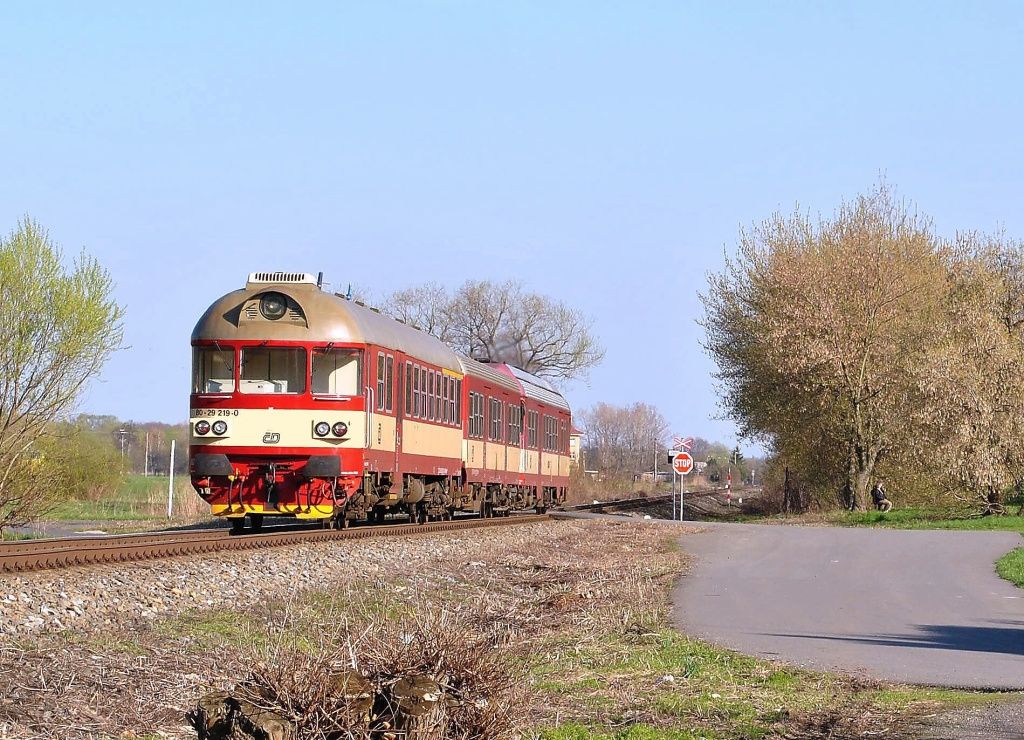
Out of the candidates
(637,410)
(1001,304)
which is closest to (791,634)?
(1001,304)

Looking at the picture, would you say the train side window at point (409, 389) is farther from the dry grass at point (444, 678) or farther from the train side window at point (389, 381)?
the dry grass at point (444, 678)

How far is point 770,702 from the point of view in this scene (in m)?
8.62

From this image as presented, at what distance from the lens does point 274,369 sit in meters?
20.9

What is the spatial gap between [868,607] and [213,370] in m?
10.9

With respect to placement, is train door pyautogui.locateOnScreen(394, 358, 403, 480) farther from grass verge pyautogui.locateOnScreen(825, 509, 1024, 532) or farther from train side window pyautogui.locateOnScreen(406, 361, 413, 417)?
→ grass verge pyautogui.locateOnScreen(825, 509, 1024, 532)

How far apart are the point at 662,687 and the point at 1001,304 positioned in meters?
38.9

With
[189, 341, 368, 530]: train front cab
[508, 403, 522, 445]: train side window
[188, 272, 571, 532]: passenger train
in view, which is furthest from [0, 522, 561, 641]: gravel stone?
[508, 403, 522, 445]: train side window

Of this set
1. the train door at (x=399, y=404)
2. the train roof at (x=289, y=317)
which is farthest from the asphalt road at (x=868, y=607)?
the train roof at (x=289, y=317)

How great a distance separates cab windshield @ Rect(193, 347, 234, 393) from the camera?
20.9 metres

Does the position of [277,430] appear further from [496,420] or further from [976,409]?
[976,409]

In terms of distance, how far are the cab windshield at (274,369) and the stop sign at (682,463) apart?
19.5 meters

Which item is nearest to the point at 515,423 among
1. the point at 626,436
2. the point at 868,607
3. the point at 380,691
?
the point at 868,607

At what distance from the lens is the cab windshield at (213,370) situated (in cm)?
2091

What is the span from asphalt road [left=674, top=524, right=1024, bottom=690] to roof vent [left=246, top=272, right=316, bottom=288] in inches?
294
